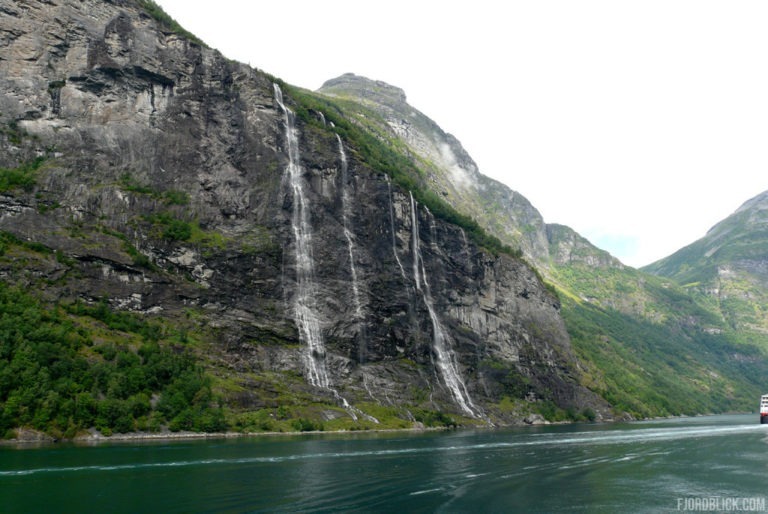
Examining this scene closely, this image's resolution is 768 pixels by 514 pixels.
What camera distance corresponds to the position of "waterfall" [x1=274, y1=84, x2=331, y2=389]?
89.8 meters

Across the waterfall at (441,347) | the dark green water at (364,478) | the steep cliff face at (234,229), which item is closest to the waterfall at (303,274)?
the steep cliff face at (234,229)

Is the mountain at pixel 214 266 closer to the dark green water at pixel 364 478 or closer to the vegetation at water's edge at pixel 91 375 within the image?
the vegetation at water's edge at pixel 91 375

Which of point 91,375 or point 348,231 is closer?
point 91,375

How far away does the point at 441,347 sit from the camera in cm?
10962

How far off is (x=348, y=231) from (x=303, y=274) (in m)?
14.9

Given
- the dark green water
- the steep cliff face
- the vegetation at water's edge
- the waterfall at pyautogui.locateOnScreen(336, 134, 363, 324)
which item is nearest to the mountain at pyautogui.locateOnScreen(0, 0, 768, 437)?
the vegetation at water's edge

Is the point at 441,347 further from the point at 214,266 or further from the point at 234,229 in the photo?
the point at 214,266

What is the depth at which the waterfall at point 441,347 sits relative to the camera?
103312 millimetres

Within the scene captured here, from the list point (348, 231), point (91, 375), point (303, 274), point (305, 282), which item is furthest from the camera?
point (348, 231)

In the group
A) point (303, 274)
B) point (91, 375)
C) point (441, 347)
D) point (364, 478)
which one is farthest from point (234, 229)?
point (364, 478)

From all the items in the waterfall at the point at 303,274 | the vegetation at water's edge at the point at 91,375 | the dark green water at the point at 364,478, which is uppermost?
the waterfall at the point at 303,274

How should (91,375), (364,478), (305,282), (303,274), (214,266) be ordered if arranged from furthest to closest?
(303,274), (305,282), (214,266), (91,375), (364,478)

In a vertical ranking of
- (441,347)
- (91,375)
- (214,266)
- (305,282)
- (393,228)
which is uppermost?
(393,228)

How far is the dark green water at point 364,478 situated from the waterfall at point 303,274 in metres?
32.1
